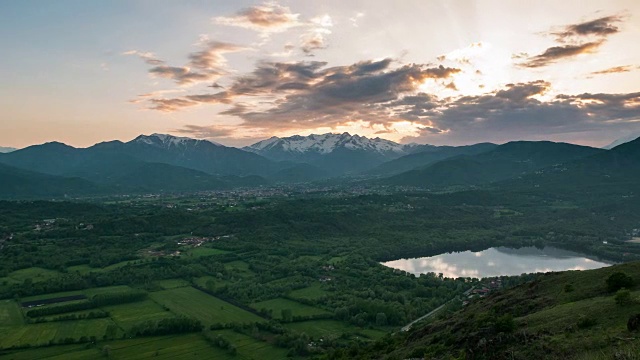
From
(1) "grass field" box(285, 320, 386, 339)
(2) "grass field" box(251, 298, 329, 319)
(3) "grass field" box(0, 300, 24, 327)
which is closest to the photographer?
(1) "grass field" box(285, 320, 386, 339)

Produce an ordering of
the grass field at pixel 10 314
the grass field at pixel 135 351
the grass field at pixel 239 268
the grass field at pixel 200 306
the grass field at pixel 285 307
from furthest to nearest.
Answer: the grass field at pixel 239 268
the grass field at pixel 285 307
the grass field at pixel 200 306
the grass field at pixel 10 314
the grass field at pixel 135 351

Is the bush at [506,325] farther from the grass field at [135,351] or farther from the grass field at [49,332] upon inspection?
the grass field at [49,332]

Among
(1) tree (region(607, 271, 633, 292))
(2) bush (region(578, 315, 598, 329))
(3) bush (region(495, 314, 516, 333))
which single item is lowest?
(3) bush (region(495, 314, 516, 333))

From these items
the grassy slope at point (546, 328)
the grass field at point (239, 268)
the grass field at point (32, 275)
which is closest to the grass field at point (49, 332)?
the grass field at point (32, 275)

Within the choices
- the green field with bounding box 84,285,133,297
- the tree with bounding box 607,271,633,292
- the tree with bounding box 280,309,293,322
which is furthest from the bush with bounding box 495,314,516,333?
the green field with bounding box 84,285,133,297

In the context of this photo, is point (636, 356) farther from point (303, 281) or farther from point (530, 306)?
point (303, 281)

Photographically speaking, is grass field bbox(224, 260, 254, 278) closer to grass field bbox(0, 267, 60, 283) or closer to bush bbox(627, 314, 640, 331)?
grass field bbox(0, 267, 60, 283)
